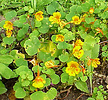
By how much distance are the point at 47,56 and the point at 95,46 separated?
1.87 feet

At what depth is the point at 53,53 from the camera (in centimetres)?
194

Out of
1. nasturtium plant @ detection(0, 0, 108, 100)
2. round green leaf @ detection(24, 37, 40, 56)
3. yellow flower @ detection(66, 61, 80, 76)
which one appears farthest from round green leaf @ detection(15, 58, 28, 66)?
yellow flower @ detection(66, 61, 80, 76)

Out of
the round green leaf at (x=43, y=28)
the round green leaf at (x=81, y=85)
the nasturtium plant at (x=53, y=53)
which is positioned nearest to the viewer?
the nasturtium plant at (x=53, y=53)

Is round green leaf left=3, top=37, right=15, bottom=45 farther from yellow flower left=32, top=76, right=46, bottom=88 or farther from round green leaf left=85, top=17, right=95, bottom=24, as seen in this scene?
round green leaf left=85, top=17, right=95, bottom=24

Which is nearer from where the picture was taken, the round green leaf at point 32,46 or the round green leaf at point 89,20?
the round green leaf at point 32,46

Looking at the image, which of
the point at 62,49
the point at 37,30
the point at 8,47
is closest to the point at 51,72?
the point at 62,49

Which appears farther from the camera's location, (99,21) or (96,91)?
(99,21)

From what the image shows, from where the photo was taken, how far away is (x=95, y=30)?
2111 mm

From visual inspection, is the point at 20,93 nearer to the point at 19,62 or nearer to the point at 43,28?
the point at 19,62

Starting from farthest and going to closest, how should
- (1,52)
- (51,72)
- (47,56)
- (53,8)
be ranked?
(53,8) → (1,52) → (47,56) → (51,72)

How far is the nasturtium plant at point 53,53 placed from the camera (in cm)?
163

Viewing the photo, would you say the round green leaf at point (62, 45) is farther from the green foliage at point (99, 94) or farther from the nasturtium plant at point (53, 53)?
the green foliage at point (99, 94)

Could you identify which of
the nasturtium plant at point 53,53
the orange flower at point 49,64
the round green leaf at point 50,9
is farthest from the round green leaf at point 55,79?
the round green leaf at point 50,9

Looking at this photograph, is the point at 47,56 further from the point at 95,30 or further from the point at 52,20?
the point at 95,30
